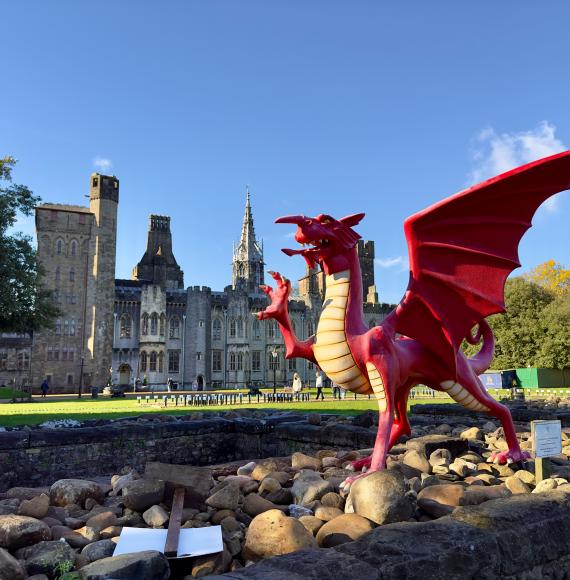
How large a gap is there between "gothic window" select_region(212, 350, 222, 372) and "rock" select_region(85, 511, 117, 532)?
153 feet

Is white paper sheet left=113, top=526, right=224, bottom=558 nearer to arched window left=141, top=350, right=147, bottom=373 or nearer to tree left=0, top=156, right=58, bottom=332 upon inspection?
tree left=0, top=156, right=58, bottom=332

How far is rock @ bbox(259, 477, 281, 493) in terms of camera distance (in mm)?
4164

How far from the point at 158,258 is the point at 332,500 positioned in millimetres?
55630

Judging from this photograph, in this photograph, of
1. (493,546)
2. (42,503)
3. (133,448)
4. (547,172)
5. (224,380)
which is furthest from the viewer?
(224,380)

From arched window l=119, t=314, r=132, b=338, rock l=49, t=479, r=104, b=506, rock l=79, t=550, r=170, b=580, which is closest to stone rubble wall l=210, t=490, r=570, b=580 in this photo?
rock l=79, t=550, r=170, b=580

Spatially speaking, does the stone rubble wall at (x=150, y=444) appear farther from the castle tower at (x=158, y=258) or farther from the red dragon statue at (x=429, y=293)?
the castle tower at (x=158, y=258)

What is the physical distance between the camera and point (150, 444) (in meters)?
8.65

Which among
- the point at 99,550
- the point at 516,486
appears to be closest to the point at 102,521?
the point at 99,550

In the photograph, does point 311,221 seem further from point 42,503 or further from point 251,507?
point 42,503

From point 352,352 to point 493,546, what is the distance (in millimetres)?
2087

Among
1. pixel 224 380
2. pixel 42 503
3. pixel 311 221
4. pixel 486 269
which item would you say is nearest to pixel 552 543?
pixel 486 269

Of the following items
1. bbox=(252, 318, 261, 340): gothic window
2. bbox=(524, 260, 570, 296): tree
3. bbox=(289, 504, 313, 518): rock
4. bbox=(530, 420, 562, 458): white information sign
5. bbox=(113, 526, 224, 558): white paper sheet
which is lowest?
bbox=(113, 526, 224, 558): white paper sheet

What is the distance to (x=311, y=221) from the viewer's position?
469 cm

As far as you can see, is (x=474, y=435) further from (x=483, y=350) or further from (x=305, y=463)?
(x=305, y=463)
